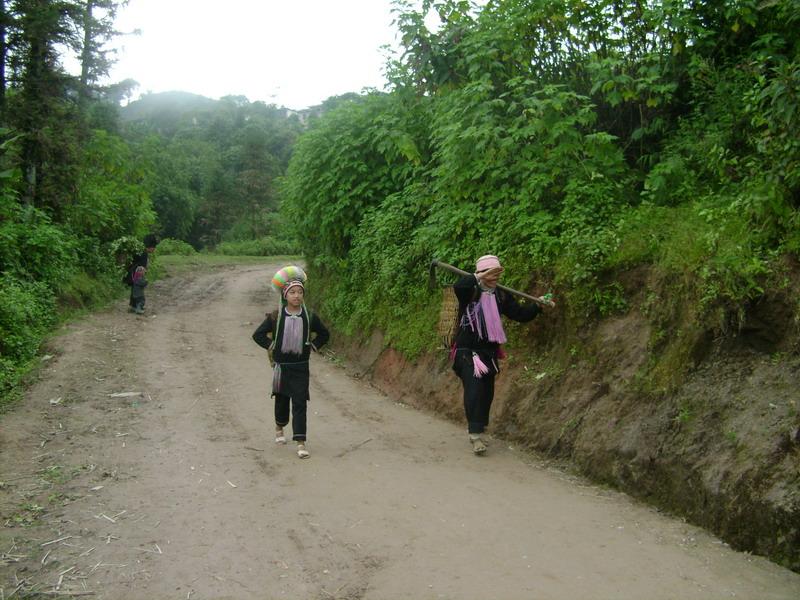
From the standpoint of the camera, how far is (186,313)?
56.0ft

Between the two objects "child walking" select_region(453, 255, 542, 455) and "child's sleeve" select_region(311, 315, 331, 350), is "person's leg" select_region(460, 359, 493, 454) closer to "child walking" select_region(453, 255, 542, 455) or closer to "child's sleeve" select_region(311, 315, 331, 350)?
"child walking" select_region(453, 255, 542, 455)

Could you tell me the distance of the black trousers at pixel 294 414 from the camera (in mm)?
7332

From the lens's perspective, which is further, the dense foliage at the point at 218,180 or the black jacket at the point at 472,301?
the dense foliage at the point at 218,180

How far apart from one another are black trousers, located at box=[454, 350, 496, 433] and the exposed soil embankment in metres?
0.54

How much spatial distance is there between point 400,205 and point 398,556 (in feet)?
27.2

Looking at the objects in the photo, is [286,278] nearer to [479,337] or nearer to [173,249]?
[479,337]

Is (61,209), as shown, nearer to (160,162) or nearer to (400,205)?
(400,205)

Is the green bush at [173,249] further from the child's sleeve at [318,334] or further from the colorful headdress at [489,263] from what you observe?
the colorful headdress at [489,263]

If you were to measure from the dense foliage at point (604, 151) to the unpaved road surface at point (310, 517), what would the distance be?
1.98 metres

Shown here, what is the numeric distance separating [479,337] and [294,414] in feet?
6.90

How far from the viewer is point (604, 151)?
8.37m

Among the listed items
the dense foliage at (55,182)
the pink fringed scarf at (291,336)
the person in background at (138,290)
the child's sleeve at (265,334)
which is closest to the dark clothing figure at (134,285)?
the person in background at (138,290)

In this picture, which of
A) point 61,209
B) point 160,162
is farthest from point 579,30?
point 160,162

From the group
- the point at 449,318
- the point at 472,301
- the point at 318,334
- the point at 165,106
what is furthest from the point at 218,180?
the point at 472,301
